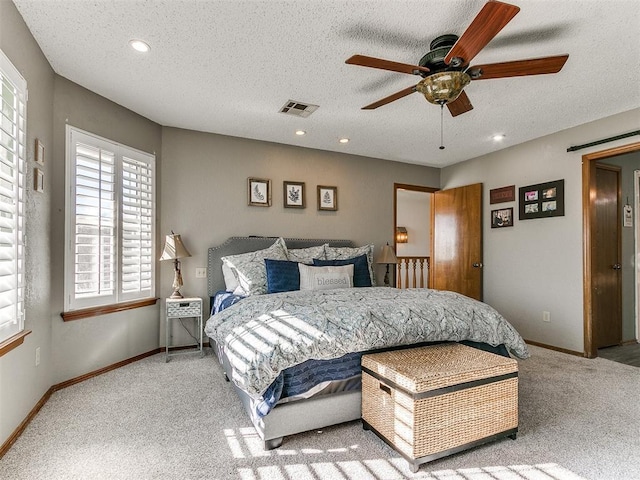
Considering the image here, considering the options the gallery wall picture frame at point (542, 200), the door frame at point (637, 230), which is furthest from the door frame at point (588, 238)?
the door frame at point (637, 230)

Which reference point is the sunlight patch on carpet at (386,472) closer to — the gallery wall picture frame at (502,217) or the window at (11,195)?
the window at (11,195)

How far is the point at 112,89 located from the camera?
317cm

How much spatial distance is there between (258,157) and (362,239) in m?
1.86

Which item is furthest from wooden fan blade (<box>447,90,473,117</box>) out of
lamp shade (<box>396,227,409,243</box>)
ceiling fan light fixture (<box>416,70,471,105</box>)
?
lamp shade (<box>396,227,409,243</box>)

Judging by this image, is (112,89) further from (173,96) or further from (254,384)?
(254,384)

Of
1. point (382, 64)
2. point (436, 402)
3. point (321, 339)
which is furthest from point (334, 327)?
point (382, 64)

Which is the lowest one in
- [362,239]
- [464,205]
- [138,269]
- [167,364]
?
[167,364]

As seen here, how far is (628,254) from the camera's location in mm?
4598

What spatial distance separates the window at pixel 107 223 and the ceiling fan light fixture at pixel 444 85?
2.83 meters

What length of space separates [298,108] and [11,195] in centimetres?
237

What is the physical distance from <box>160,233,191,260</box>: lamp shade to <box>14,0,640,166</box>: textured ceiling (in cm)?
128

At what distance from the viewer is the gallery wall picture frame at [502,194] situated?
4.71m

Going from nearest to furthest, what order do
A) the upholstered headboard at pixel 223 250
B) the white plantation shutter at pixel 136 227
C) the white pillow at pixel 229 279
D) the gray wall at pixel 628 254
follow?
the white plantation shutter at pixel 136 227 < the white pillow at pixel 229 279 < the upholstered headboard at pixel 223 250 < the gray wall at pixel 628 254

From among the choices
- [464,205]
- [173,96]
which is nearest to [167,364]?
[173,96]
